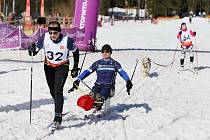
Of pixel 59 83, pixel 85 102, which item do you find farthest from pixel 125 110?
pixel 59 83

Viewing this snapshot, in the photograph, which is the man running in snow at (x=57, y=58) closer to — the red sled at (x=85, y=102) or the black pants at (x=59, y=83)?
the black pants at (x=59, y=83)

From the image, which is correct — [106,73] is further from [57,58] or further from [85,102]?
[57,58]

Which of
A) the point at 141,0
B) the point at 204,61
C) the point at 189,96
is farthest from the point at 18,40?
the point at 141,0

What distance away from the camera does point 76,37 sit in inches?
870

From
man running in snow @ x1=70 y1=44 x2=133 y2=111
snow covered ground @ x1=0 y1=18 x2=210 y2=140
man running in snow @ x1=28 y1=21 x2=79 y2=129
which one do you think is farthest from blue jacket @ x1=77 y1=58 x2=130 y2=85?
man running in snow @ x1=28 y1=21 x2=79 y2=129

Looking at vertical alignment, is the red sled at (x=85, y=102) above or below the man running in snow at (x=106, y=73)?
below

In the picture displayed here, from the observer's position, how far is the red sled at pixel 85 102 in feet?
26.8

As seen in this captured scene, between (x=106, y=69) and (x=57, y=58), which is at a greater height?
(x=57, y=58)

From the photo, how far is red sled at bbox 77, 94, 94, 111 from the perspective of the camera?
818 cm

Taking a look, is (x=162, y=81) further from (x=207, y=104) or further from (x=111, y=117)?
(x=111, y=117)

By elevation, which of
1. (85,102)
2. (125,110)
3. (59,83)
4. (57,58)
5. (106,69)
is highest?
(57,58)

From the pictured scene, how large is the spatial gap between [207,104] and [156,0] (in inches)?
4106

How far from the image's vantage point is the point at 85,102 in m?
8.18

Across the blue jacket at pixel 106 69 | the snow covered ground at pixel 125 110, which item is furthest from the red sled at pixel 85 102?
the blue jacket at pixel 106 69
